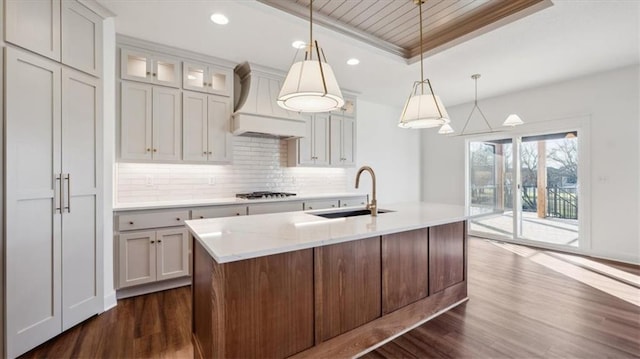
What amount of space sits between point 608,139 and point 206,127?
217 inches

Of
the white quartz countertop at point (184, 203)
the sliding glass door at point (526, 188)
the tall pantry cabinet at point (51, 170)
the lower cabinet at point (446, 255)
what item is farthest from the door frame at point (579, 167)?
the tall pantry cabinet at point (51, 170)

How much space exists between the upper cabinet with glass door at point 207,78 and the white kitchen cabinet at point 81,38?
3.03ft

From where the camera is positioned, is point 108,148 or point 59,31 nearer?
point 59,31

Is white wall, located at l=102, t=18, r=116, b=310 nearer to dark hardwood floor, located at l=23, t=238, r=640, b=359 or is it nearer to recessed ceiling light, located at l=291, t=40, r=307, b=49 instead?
dark hardwood floor, located at l=23, t=238, r=640, b=359

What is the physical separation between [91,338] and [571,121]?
6.38m

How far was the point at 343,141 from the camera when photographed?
4.85 m

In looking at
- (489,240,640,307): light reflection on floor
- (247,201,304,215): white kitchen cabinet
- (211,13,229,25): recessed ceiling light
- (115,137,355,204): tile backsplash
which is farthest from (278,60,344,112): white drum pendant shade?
(489,240,640,307): light reflection on floor

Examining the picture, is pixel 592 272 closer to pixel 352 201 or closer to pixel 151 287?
pixel 352 201

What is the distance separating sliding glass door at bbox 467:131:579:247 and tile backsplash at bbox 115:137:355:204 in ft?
9.33

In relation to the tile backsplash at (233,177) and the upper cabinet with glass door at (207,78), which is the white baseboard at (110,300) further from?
the upper cabinet with glass door at (207,78)

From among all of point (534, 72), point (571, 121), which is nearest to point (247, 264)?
point (534, 72)

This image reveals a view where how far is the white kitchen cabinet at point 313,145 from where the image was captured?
430 cm

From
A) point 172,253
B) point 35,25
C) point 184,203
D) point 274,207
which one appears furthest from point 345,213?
point 35,25

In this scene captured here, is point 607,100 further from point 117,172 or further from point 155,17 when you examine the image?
point 117,172
